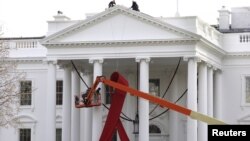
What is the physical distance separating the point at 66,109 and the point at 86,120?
278cm

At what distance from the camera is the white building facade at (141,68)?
44.6 m

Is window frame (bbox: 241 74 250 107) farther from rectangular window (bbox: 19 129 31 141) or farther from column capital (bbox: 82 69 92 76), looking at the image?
rectangular window (bbox: 19 129 31 141)

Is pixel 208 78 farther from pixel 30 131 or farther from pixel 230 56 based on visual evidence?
pixel 30 131

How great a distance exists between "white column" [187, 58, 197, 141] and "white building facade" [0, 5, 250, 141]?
0.06m

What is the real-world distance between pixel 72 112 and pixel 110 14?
7.81 metres

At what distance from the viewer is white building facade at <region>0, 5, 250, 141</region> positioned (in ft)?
146

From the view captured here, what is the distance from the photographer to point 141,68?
147 feet

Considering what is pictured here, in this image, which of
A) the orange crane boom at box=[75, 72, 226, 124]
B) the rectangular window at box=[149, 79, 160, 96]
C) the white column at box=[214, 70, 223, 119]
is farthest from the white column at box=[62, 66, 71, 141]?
the white column at box=[214, 70, 223, 119]

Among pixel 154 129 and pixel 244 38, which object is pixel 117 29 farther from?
pixel 244 38

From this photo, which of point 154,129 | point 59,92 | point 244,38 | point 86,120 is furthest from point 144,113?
point 59,92

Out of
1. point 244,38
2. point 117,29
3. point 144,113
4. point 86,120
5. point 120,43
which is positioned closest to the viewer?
point 144,113

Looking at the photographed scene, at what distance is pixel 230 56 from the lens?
51.5 m

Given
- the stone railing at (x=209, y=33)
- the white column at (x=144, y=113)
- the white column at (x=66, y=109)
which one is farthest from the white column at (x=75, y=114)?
the stone railing at (x=209, y=33)

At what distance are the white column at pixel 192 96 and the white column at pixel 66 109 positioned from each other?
317 inches
